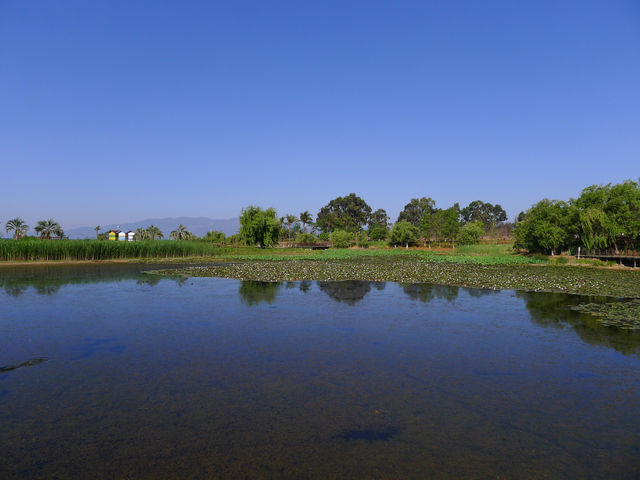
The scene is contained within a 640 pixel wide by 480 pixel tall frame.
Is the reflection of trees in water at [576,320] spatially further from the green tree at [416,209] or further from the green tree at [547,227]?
the green tree at [416,209]

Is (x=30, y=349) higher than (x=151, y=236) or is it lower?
lower

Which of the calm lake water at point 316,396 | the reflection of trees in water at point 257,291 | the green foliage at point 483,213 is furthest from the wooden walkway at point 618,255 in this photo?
the green foliage at point 483,213

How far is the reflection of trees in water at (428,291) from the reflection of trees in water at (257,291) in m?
7.29

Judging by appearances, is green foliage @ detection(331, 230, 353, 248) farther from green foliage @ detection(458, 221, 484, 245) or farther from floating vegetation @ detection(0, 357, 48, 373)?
floating vegetation @ detection(0, 357, 48, 373)

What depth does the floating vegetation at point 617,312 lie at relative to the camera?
13.4 m

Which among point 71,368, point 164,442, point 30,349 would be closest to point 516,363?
point 164,442

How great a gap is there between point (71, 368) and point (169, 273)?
24316mm

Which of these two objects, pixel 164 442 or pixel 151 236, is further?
pixel 151 236

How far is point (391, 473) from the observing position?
505cm

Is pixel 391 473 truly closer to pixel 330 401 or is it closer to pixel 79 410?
pixel 330 401

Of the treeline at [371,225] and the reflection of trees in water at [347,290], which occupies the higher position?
the treeline at [371,225]

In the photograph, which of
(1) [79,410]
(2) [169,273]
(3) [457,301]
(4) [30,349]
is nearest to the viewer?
(1) [79,410]

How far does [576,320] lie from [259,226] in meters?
59.5

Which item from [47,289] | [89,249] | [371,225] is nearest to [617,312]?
[47,289]
